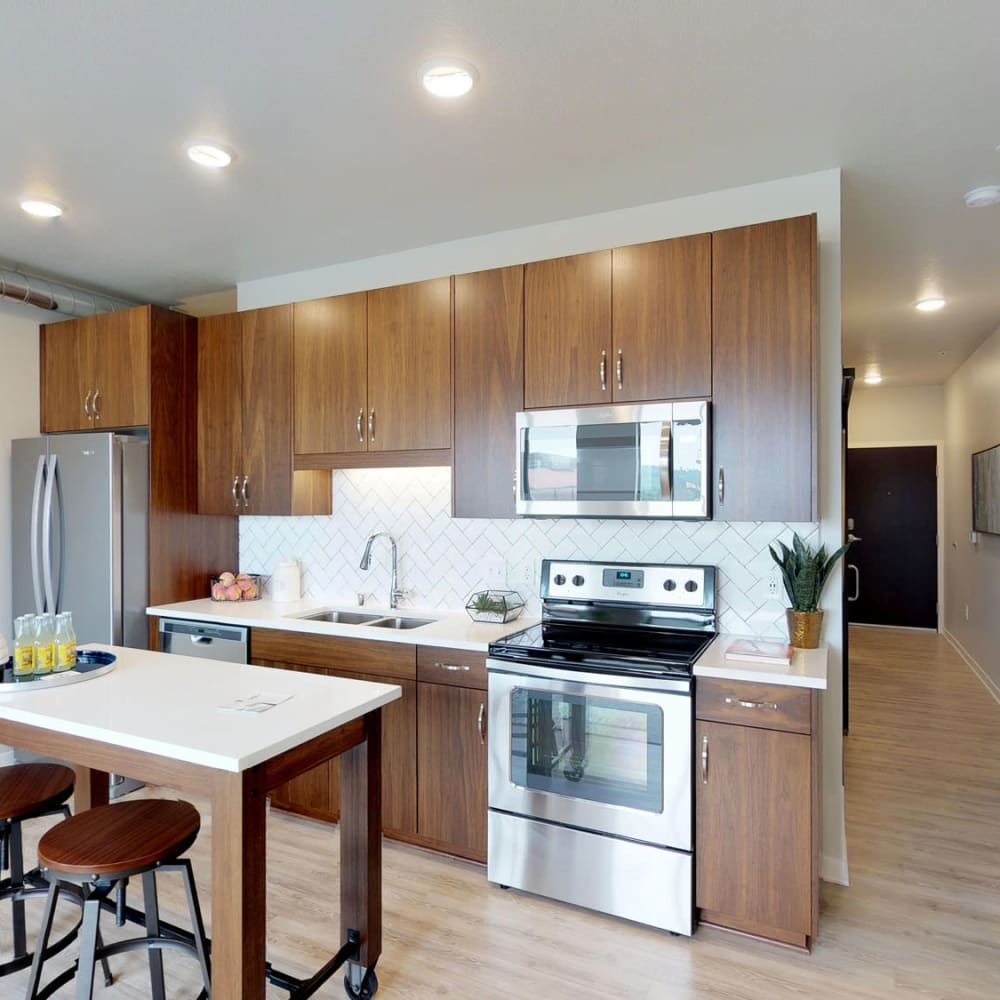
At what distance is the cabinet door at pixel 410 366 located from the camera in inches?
121

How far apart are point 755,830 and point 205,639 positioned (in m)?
2.56

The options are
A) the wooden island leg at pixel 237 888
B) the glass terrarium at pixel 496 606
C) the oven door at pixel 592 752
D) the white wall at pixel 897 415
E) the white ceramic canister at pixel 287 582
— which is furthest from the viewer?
the white wall at pixel 897 415

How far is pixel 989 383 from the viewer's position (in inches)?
207

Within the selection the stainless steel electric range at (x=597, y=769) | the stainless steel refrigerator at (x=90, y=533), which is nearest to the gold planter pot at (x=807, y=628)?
the stainless steel electric range at (x=597, y=769)

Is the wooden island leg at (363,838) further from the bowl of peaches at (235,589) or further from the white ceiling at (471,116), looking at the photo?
the bowl of peaches at (235,589)

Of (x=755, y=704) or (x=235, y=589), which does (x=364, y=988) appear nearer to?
(x=755, y=704)

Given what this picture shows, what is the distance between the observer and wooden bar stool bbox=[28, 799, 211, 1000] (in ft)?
5.27

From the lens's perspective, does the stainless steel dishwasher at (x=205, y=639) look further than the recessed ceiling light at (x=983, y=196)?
Yes

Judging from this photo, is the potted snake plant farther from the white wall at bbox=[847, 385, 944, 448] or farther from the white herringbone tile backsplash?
the white wall at bbox=[847, 385, 944, 448]

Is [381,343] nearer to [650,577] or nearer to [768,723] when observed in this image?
[650,577]

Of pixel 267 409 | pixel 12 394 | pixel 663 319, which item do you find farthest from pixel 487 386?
pixel 12 394

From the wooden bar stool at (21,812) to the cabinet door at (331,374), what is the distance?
1760mm

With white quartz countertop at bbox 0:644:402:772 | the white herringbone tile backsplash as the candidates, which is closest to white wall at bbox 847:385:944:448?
the white herringbone tile backsplash

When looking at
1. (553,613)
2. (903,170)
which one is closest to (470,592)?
(553,613)
